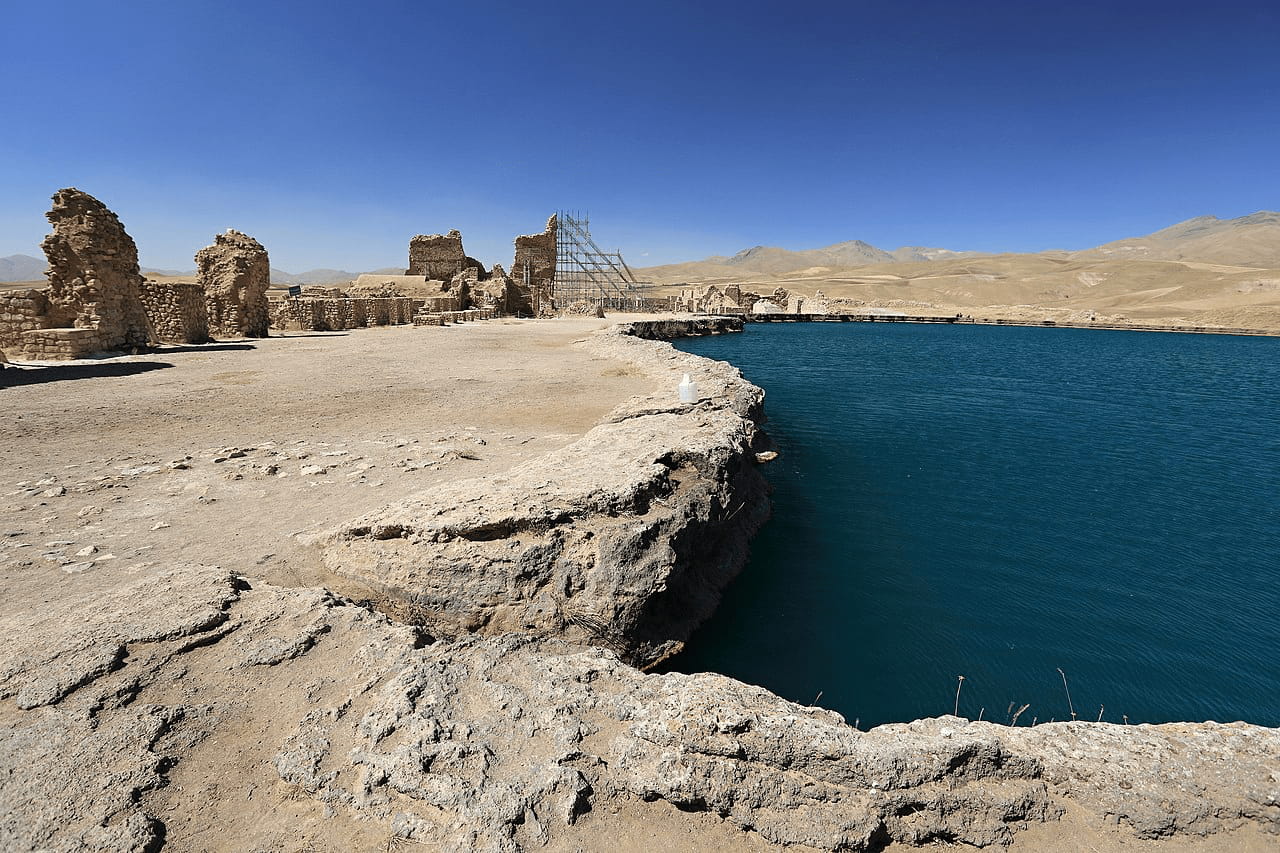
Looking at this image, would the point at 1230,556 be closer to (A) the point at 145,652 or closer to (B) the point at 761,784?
(B) the point at 761,784

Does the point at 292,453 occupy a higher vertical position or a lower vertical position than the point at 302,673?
higher

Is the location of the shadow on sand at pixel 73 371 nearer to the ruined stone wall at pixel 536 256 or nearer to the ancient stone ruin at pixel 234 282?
the ancient stone ruin at pixel 234 282

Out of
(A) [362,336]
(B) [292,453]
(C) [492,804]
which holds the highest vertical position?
(A) [362,336]

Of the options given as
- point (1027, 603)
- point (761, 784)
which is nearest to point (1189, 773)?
point (761, 784)

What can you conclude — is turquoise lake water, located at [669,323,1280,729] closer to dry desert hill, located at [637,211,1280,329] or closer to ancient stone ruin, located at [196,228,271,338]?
ancient stone ruin, located at [196,228,271,338]

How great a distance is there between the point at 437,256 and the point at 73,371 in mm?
31605

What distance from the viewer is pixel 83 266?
574 inches

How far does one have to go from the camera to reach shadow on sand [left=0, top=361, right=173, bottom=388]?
1088 cm

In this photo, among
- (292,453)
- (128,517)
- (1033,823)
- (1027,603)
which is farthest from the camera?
(292,453)

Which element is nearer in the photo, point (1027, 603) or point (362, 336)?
point (1027, 603)

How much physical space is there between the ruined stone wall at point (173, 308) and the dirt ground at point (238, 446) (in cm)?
420

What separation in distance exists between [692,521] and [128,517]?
5213 mm

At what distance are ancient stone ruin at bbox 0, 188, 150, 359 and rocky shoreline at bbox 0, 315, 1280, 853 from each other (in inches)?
588

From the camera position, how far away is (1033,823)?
8.42 feet
